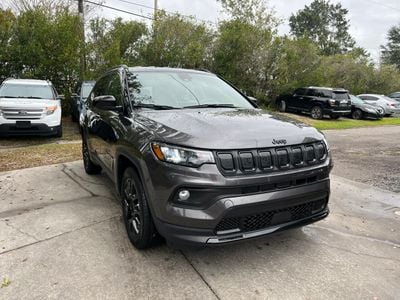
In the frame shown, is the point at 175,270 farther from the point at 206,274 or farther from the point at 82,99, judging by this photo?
the point at 82,99

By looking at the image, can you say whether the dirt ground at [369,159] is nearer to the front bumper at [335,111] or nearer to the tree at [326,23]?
the front bumper at [335,111]

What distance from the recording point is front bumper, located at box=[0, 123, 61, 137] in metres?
8.53

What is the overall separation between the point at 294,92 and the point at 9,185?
1678 centimetres

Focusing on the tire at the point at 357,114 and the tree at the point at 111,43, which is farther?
the tire at the point at 357,114

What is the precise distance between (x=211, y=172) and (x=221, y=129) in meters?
0.45

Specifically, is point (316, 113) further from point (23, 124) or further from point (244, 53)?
point (23, 124)

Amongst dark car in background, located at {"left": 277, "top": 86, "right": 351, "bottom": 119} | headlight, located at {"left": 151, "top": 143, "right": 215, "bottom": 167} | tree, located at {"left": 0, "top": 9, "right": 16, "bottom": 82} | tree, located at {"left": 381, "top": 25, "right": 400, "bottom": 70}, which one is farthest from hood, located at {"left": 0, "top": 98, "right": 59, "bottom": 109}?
tree, located at {"left": 381, "top": 25, "right": 400, "bottom": 70}

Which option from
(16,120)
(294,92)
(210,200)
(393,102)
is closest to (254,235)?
(210,200)

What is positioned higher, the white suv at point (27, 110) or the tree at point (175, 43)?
the tree at point (175, 43)

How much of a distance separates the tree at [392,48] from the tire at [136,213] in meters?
65.4

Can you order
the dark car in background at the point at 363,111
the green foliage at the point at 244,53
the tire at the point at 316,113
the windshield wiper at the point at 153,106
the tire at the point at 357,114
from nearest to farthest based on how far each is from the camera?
the windshield wiper at the point at 153,106 → the green foliage at the point at 244,53 → the tire at the point at 316,113 → the dark car in background at the point at 363,111 → the tire at the point at 357,114

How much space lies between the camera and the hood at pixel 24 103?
27.9 feet

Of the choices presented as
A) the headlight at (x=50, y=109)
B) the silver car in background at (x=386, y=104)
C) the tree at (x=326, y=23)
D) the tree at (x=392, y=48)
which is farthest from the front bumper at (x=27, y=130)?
the tree at (x=392, y=48)

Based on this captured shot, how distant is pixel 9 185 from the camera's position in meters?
5.20
